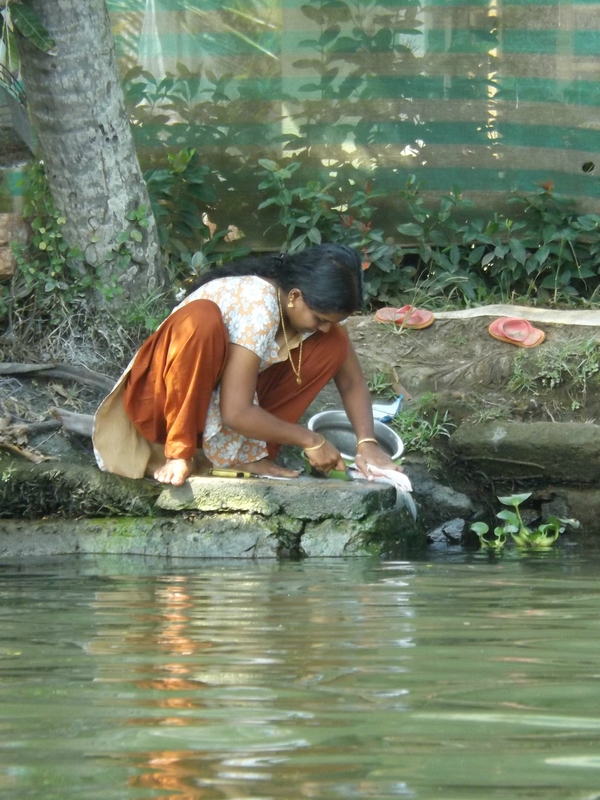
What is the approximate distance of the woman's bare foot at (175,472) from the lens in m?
4.71

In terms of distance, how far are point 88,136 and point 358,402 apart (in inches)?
86.8

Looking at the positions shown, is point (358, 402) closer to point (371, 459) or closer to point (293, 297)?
point (371, 459)

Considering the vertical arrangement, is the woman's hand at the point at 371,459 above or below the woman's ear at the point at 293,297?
below

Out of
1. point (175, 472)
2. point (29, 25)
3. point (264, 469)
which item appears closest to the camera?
point (175, 472)

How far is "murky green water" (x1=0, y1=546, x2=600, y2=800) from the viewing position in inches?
62.3

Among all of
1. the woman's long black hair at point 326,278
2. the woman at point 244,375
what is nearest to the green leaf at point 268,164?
the woman at point 244,375

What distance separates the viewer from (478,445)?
552cm

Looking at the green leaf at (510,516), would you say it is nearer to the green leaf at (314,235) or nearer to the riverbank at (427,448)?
the riverbank at (427,448)

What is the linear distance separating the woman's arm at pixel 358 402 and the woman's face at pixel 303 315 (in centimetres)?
44

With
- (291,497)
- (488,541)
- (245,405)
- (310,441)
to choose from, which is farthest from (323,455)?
(488,541)

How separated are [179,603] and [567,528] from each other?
273cm

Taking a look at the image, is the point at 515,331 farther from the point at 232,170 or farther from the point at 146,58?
the point at 146,58

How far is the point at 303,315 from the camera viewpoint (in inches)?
180

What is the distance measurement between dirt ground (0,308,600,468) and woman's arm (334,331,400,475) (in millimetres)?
864
